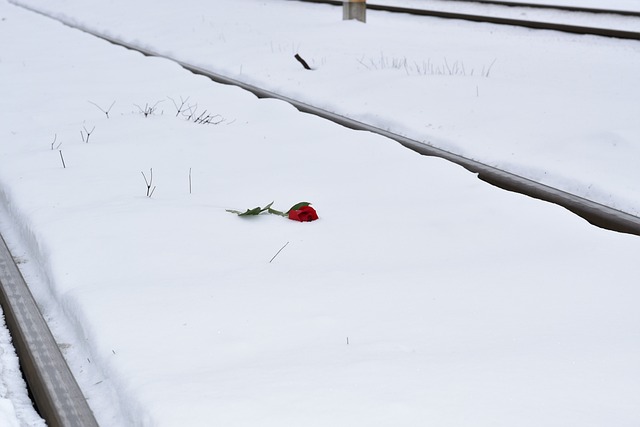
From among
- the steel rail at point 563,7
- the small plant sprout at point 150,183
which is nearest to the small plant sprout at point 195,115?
the small plant sprout at point 150,183

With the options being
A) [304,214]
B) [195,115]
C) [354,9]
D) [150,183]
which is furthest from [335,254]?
[354,9]

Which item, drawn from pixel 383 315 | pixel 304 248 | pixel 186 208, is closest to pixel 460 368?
pixel 383 315

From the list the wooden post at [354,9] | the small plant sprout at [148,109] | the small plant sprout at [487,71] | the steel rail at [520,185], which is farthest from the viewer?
the wooden post at [354,9]

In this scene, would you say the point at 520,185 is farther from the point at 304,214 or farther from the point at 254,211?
the point at 254,211

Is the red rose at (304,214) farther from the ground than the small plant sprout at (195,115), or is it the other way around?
the red rose at (304,214)

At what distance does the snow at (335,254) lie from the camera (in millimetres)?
2643

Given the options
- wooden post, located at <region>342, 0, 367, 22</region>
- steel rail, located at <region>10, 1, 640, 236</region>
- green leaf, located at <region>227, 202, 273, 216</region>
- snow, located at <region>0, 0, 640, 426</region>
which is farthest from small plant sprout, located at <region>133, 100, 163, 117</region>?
wooden post, located at <region>342, 0, 367, 22</region>

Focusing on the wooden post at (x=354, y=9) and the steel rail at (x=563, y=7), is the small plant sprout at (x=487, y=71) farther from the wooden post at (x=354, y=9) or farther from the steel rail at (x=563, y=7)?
the steel rail at (x=563, y=7)

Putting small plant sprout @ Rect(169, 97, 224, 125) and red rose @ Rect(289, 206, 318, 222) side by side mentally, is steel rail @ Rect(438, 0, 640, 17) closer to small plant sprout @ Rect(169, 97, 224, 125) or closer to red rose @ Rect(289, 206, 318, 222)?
small plant sprout @ Rect(169, 97, 224, 125)

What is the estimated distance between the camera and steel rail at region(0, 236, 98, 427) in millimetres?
2580

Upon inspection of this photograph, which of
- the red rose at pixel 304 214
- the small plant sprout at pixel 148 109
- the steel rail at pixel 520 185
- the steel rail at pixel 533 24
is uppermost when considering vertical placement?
the red rose at pixel 304 214

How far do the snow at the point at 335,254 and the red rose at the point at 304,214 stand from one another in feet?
0.20

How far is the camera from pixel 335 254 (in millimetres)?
3812

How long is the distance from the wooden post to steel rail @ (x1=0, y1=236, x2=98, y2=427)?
378 inches
